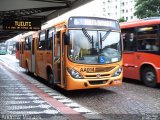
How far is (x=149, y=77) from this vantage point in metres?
14.2

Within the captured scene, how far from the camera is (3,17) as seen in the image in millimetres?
23844

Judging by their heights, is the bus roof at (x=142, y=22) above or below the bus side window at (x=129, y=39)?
above

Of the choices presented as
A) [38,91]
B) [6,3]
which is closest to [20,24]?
[6,3]

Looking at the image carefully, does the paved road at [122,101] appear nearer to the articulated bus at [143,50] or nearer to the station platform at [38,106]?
the station platform at [38,106]

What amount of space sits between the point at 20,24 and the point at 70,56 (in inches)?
444

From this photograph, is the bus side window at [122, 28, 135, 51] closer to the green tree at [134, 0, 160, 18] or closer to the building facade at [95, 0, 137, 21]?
the green tree at [134, 0, 160, 18]

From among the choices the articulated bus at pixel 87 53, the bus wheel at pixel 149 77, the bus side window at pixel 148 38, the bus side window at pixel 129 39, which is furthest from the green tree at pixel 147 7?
the articulated bus at pixel 87 53

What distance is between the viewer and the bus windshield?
11.6 metres

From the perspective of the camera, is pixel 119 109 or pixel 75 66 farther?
pixel 75 66

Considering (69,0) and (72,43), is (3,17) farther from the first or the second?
(72,43)

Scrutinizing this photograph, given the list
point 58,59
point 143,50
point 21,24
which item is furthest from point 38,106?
point 21,24

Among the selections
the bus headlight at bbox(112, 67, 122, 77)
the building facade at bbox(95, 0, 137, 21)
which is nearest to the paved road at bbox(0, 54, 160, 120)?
the bus headlight at bbox(112, 67, 122, 77)

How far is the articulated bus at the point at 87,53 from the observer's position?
37.9ft

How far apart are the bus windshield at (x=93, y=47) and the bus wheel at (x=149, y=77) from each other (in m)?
2.46
